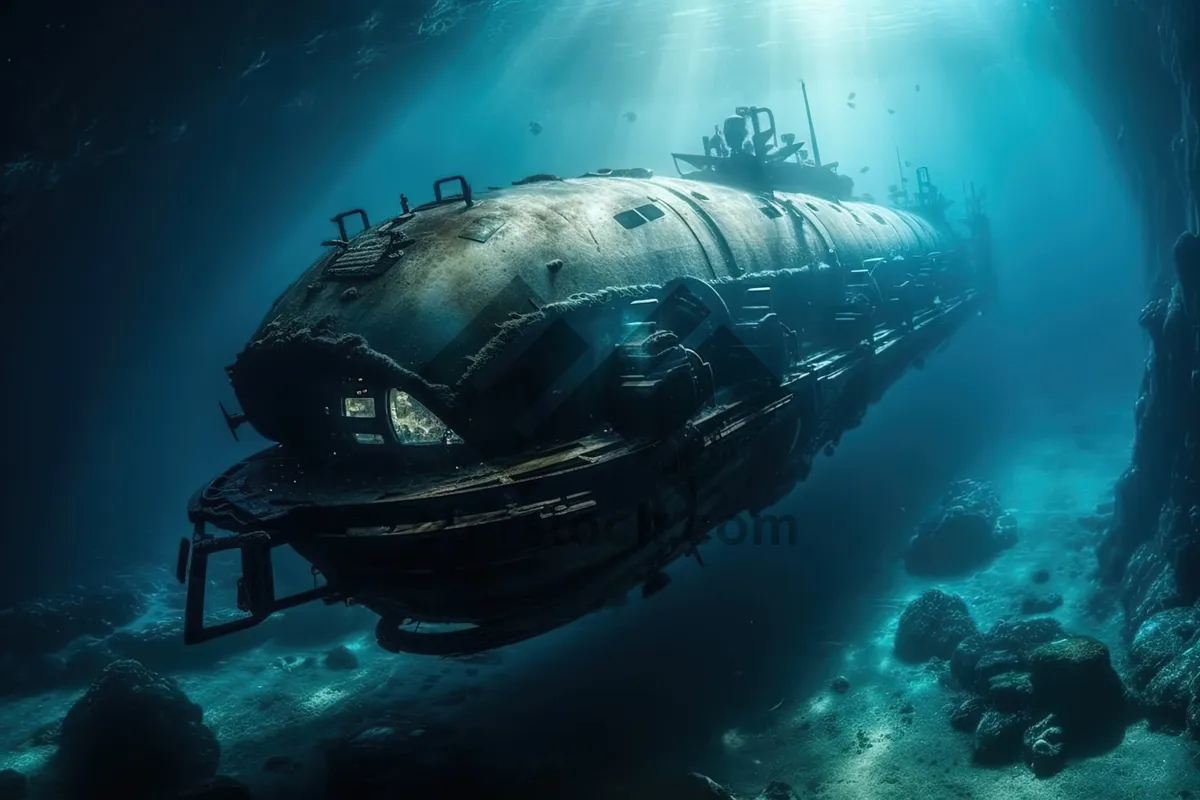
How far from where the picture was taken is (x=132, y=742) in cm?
1230

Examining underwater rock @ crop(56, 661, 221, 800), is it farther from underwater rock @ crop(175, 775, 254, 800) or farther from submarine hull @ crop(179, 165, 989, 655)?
submarine hull @ crop(179, 165, 989, 655)

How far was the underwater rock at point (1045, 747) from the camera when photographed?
339 inches

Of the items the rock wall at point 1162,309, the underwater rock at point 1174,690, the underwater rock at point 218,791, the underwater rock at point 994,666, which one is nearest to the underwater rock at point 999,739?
the underwater rock at point 994,666

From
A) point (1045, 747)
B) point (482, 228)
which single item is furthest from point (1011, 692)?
point (482, 228)

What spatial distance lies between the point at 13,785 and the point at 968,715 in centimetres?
1649

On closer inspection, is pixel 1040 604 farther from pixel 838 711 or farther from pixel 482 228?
pixel 482 228

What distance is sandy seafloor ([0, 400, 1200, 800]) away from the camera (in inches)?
340

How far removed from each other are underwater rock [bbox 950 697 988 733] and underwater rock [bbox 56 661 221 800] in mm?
12841

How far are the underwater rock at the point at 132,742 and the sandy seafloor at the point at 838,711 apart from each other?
1.89ft

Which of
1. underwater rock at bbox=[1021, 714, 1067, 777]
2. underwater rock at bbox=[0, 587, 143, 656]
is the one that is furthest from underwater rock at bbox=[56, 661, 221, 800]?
underwater rock at bbox=[1021, 714, 1067, 777]

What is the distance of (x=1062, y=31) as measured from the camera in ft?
81.4

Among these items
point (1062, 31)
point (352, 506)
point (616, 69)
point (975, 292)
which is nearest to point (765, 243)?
point (352, 506)

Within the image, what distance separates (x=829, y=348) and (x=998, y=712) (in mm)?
5987

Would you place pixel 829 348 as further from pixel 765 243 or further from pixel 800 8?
pixel 800 8
